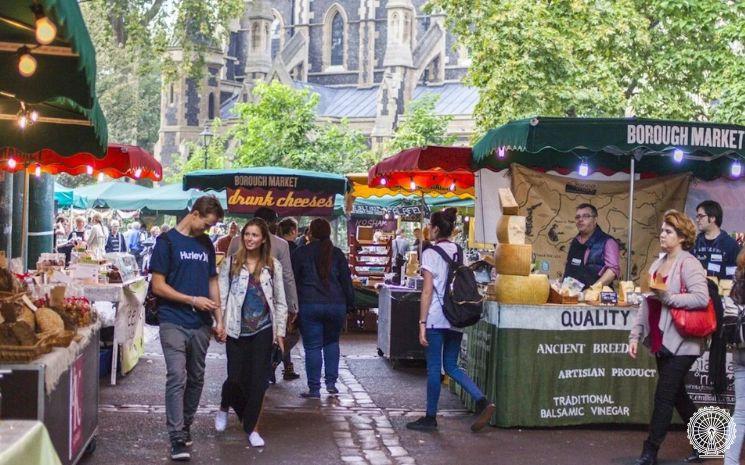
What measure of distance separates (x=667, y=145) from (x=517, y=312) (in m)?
2.19

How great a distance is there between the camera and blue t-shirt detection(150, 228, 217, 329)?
26.7ft

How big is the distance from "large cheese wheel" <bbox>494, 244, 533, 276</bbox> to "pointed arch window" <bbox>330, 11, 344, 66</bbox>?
66.8m

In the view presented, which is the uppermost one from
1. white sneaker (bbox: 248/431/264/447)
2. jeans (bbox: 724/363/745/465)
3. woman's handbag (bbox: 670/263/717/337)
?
woman's handbag (bbox: 670/263/717/337)

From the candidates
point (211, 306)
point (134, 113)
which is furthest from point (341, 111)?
point (211, 306)

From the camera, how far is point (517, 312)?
9586 millimetres

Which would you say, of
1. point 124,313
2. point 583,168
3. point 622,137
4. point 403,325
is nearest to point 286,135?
point 403,325

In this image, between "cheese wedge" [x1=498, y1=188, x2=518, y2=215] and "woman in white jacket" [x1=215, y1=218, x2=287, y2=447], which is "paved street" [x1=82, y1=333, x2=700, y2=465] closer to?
"woman in white jacket" [x1=215, y1=218, x2=287, y2=447]

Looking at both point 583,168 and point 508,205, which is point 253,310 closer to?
point 508,205

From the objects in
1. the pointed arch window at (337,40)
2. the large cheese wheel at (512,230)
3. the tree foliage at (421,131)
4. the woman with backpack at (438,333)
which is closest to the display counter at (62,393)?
the woman with backpack at (438,333)

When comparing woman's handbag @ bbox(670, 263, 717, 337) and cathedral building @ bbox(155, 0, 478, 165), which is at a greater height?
cathedral building @ bbox(155, 0, 478, 165)

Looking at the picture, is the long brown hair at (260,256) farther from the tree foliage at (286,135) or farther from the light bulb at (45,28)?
the tree foliage at (286,135)

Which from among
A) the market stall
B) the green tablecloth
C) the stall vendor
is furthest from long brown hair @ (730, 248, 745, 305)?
the market stall

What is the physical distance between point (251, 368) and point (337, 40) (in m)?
69.3

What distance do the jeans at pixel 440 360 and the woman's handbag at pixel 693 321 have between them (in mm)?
2086
